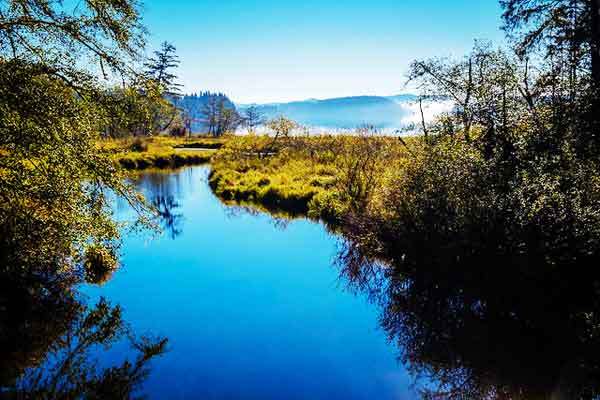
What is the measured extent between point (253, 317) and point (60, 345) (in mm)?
4791

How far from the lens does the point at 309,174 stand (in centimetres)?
2997

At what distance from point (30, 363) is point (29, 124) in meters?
5.14

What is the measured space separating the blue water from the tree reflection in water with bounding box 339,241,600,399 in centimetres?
75

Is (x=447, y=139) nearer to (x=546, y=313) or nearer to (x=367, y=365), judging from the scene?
(x=546, y=313)

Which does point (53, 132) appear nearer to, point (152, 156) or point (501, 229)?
point (501, 229)

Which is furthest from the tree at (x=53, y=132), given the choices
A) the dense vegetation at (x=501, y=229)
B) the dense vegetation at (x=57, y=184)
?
the dense vegetation at (x=501, y=229)

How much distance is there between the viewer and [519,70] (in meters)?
13.7

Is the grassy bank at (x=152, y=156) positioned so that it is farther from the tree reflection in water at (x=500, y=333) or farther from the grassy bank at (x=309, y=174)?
the tree reflection in water at (x=500, y=333)

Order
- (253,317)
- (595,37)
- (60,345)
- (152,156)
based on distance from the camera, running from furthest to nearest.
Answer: (152,156)
(595,37)
(253,317)
(60,345)

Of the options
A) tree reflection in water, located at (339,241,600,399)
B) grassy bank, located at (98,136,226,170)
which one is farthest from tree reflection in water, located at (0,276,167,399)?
grassy bank, located at (98,136,226,170)

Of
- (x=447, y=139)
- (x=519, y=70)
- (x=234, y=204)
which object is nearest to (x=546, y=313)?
(x=447, y=139)

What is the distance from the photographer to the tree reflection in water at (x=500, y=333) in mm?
8469

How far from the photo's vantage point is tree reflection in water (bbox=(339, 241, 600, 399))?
27.8 feet

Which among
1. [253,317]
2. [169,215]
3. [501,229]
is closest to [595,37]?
[501,229]
